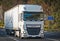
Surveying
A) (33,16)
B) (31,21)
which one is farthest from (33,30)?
(33,16)

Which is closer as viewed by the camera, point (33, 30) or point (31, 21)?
point (31, 21)

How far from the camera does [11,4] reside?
3376 inches

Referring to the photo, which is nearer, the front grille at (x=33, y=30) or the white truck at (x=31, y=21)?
the white truck at (x=31, y=21)

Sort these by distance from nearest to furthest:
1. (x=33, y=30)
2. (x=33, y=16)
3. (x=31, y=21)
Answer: (x=31, y=21) < (x=33, y=16) < (x=33, y=30)

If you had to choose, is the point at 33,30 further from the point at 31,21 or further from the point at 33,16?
the point at 33,16

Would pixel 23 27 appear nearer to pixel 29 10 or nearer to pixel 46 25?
pixel 29 10

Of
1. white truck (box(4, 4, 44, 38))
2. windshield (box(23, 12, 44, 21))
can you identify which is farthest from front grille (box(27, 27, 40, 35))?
windshield (box(23, 12, 44, 21))

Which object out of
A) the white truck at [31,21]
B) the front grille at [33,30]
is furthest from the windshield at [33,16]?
the front grille at [33,30]

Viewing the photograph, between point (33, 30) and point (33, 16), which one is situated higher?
point (33, 16)

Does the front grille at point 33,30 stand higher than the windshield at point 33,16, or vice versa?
the windshield at point 33,16

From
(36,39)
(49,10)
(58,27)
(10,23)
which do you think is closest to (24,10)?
(36,39)

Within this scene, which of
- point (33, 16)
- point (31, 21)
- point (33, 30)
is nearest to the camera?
point (31, 21)

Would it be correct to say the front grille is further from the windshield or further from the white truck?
the windshield

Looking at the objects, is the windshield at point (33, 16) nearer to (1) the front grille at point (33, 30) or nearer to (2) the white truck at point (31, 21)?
(2) the white truck at point (31, 21)
